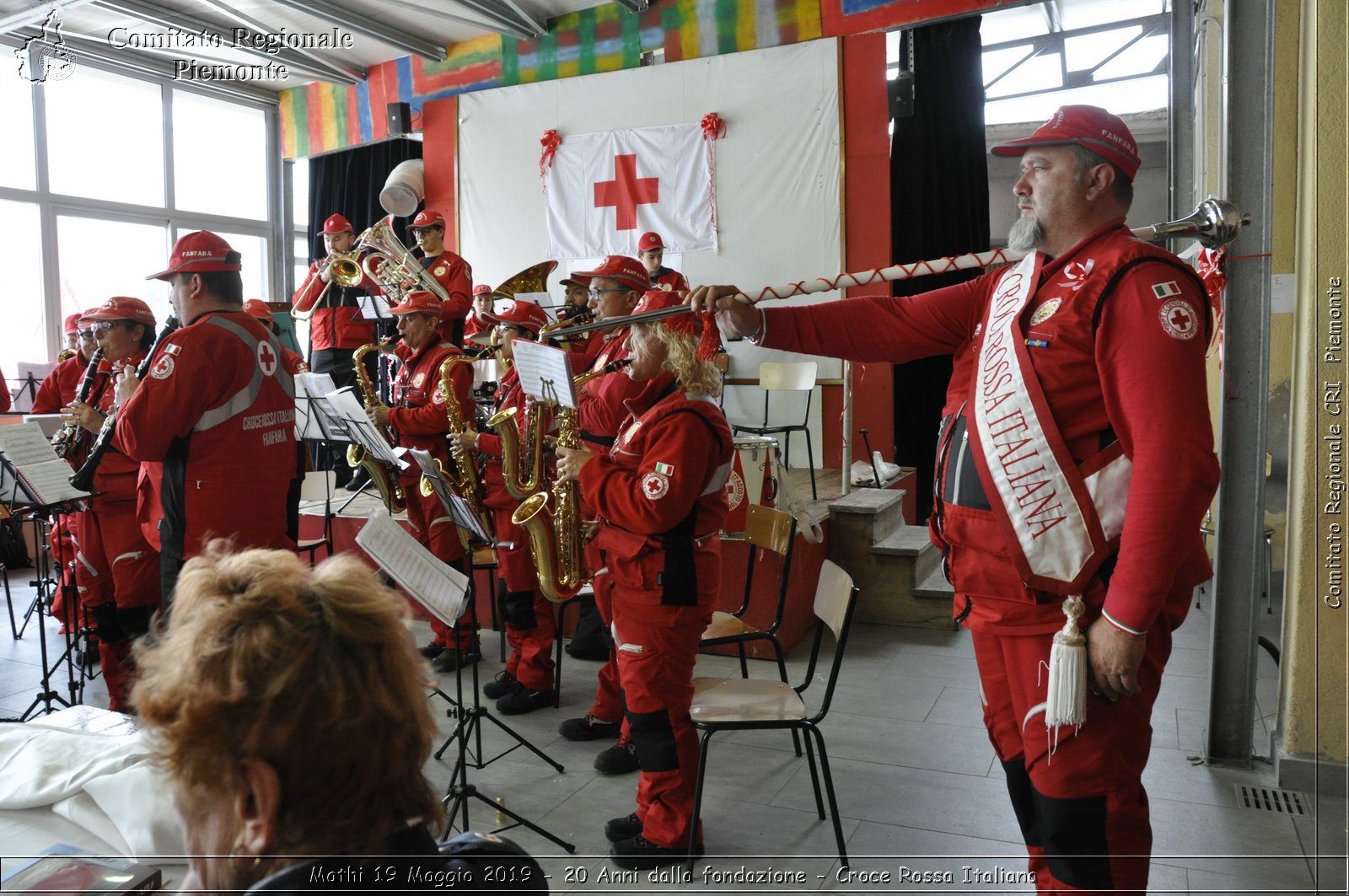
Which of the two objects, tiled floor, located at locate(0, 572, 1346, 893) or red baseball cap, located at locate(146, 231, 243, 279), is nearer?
tiled floor, located at locate(0, 572, 1346, 893)

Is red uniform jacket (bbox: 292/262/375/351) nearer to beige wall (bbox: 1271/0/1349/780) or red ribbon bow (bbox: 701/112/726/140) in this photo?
red ribbon bow (bbox: 701/112/726/140)

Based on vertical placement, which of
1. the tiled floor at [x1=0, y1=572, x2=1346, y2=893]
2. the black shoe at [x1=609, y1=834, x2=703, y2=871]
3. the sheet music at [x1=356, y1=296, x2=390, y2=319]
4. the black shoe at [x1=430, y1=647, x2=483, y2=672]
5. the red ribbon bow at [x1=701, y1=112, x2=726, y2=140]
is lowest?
the tiled floor at [x1=0, y1=572, x2=1346, y2=893]

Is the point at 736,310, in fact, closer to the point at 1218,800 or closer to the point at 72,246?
the point at 1218,800

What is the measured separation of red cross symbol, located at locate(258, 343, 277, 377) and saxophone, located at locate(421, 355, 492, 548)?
3.24 feet

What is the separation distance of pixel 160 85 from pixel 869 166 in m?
7.43

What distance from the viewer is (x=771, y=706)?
2740 millimetres

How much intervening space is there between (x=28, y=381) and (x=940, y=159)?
692cm

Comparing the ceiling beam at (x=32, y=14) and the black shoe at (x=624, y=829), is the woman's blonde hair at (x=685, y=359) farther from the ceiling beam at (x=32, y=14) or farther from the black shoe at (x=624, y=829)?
the ceiling beam at (x=32, y=14)

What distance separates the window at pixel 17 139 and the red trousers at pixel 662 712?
870 cm

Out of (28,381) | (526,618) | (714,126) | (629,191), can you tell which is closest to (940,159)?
(714,126)

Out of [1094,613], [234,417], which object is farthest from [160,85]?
[1094,613]

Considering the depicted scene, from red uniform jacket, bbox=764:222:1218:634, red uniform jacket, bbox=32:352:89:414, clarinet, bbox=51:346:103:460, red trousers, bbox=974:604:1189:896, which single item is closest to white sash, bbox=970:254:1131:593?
red uniform jacket, bbox=764:222:1218:634

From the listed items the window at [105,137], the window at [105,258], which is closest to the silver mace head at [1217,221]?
the window at [105,258]

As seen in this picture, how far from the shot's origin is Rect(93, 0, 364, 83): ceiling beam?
802 centimetres
